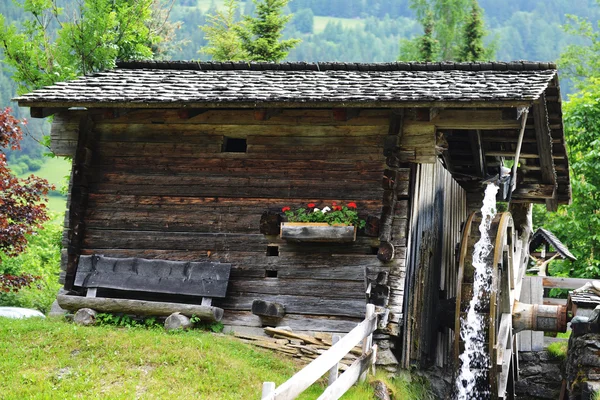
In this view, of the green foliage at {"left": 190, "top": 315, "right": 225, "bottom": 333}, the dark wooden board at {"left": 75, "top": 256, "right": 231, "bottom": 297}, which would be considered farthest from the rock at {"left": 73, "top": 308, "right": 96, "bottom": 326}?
the green foliage at {"left": 190, "top": 315, "right": 225, "bottom": 333}

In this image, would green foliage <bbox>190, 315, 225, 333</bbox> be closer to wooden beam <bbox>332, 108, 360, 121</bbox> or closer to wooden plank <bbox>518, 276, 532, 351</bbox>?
wooden beam <bbox>332, 108, 360, 121</bbox>

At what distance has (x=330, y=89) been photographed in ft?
36.3

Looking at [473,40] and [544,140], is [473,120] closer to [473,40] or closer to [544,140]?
[544,140]

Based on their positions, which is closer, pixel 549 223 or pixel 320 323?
pixel 320 323

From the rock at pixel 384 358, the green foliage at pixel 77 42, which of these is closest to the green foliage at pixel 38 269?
the green foliage at pixel 77 42

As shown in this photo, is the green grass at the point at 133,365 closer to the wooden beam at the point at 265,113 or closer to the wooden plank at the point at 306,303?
the wooden plank at the point at 306,303

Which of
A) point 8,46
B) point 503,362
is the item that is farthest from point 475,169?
point 8,46

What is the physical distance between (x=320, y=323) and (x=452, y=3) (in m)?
33.6

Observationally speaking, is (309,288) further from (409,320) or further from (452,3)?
(452,3)

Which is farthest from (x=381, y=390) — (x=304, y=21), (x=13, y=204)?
(x=304, y=21)

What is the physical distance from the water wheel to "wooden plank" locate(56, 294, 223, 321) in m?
3.34

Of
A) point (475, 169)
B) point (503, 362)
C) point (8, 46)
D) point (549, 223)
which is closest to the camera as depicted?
point (503, 362)

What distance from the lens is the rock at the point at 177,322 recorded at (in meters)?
10.8

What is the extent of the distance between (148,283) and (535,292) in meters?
8.78
